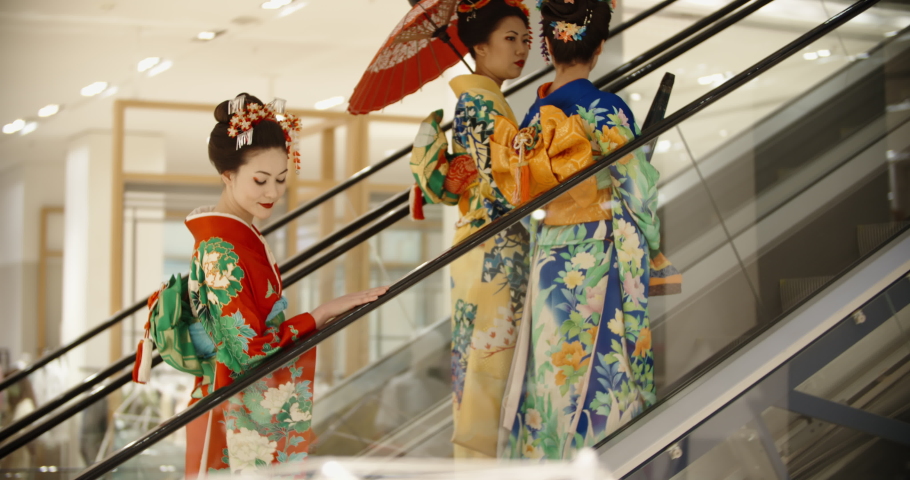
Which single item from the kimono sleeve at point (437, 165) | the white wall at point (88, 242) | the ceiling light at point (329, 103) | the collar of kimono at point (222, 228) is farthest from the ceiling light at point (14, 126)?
the collar of kimono at point (222, 228)

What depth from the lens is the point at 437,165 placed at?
2629 millimetres

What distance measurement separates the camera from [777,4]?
3559 millimetres

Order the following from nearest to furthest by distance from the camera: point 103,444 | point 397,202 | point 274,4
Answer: point 397,202 < point 103,444 < point 274,4

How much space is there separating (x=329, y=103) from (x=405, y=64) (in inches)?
216

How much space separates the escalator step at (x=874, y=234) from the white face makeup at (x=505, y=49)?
1.10 meters

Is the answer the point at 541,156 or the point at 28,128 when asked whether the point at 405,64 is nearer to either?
the point at 541,156

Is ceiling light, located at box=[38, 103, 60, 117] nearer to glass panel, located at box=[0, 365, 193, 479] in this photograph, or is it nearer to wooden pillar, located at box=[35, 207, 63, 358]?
wooden pillar, located at box=[35, 207, 63, 358]

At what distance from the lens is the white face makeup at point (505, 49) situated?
2580 mm

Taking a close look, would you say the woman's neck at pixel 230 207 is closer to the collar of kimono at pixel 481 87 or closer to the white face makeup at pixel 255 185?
the white face makeup at pixel 255 185

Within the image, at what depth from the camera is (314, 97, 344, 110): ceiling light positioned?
26.9 feet

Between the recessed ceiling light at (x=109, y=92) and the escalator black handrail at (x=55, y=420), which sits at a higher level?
the recessed ceiling light at (x=109, y=92)

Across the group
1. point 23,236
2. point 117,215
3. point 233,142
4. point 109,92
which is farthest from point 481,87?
point 23,236

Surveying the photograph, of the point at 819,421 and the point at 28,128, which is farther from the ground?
the point at 28,128

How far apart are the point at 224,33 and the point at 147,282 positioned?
236cm
